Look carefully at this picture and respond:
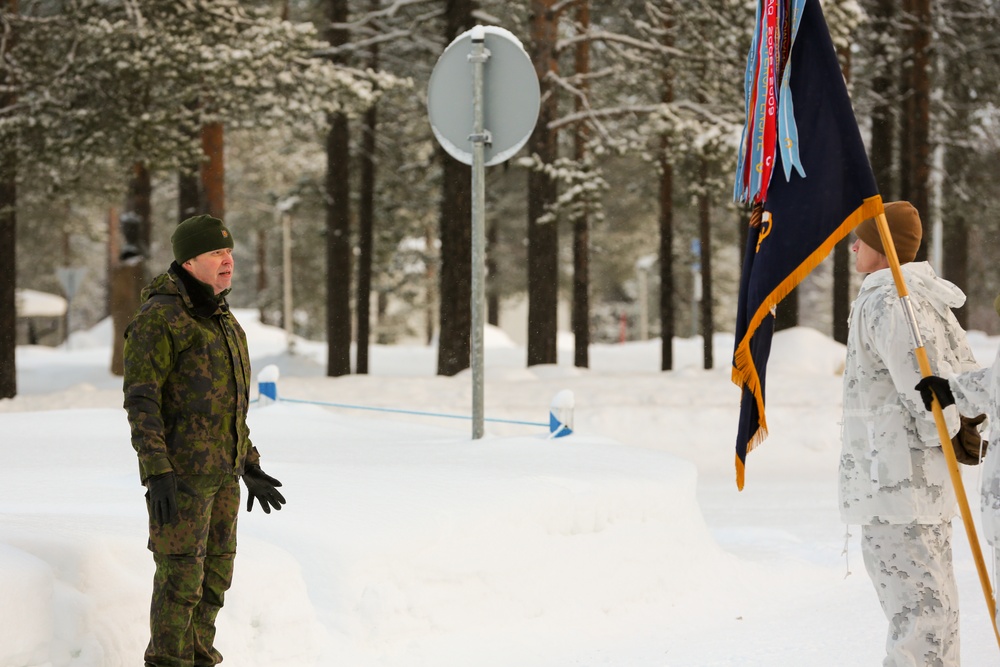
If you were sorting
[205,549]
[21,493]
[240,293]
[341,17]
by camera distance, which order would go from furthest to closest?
[240,293] < [341,17] < [21,493] < [205,549]

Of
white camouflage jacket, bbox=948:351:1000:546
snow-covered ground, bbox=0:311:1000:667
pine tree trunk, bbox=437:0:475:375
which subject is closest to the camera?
white camouflage jacket, bbox=948:351:1000:546

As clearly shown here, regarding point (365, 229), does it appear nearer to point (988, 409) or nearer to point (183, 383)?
point (183, 383)

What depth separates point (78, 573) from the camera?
15.3 feet

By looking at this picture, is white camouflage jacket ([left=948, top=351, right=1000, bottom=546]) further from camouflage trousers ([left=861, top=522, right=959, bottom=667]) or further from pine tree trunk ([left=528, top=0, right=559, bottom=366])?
pine tree trunk ([left=528, top=0, right=559, bottom=366])

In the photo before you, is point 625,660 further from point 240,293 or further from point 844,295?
point 240,293

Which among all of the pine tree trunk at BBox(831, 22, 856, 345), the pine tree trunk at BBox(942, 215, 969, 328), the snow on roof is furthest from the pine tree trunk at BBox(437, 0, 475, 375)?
the snow on roof

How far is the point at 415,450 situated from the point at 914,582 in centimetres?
456

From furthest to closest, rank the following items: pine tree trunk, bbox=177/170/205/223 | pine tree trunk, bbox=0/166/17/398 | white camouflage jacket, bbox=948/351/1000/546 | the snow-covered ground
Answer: pine tree trunk, bbox=177/170/205/223
pine tree trunk, bbox=0/166/17/398
the snow-covered ground
white camouflage jacket, bbox=948/351/1000/546

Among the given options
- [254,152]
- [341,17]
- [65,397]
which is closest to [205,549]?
[65,397]

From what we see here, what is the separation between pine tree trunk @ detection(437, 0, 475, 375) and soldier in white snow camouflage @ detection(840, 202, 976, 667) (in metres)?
15.5

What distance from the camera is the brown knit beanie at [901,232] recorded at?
4.78 meters

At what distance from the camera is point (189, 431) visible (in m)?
4.30

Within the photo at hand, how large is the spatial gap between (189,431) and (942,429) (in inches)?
99.9

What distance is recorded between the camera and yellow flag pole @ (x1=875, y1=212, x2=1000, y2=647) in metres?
4.08
